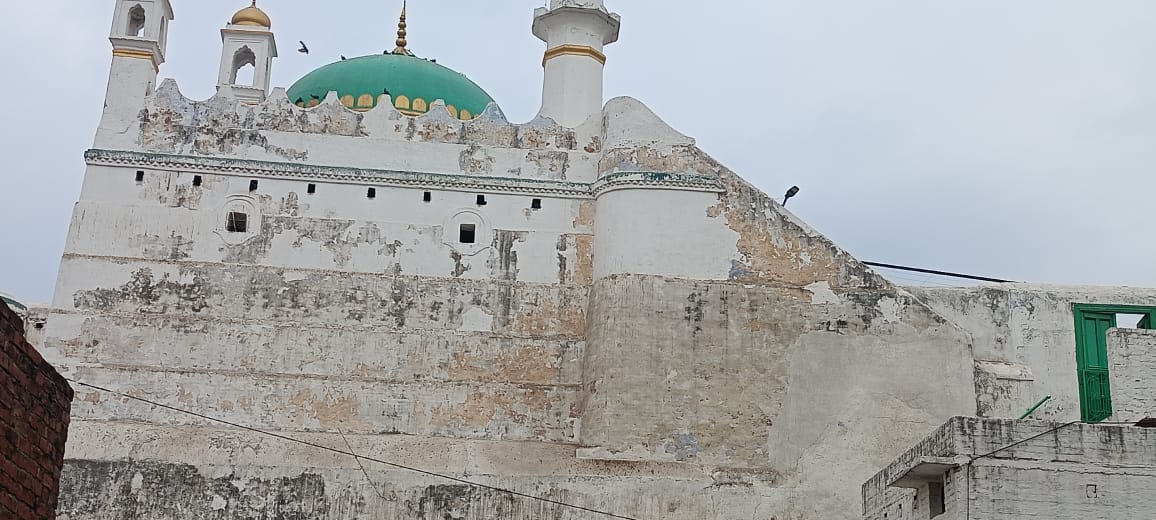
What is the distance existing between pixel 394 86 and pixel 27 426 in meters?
16.2

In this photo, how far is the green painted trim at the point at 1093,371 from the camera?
19.5 m

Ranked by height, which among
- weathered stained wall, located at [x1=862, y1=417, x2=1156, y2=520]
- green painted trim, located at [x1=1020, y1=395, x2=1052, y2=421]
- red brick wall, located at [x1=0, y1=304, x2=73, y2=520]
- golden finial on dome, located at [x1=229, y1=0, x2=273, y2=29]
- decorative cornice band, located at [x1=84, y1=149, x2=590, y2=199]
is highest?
golden finial on dome, located at [x1=229, y1=0, x2=273, y2=29]

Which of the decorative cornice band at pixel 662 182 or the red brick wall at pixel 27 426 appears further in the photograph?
the decorative cornice band at pixel 662 182

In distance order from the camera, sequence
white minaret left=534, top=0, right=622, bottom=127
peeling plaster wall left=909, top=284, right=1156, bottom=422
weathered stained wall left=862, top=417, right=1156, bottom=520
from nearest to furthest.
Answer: weathered stained wall left=862, top=417, right=1156, bottom=520, peeling plaster wall left=909, top=284, right=1156, bottom=422, white minaret left=534, top=0, right=622, bottom=127

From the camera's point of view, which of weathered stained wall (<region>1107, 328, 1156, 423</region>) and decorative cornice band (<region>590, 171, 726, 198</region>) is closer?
weathered stained wall (<region>1107, 328, 1156, 423</region>)

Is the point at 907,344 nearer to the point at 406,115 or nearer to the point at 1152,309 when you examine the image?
the point at 1152,309

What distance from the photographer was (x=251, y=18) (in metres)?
24.8

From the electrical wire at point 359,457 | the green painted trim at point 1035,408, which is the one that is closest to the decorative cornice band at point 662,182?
the electrical wire at point 359,457

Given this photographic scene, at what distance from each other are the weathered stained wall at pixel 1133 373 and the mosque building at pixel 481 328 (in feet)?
10.2

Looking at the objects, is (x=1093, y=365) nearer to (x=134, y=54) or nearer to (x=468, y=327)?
(x=468, y=327)

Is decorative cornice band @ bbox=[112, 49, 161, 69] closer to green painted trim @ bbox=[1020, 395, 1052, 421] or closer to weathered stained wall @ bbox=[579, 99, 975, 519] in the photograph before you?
weathered stained wall @ bbox=[579, 99, 975, 519]

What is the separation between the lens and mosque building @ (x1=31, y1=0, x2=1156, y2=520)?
58.9ft

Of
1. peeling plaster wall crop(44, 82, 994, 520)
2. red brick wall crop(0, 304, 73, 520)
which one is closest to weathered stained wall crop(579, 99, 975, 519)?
peeling plaster wall crop(44, 82, 994, 520)

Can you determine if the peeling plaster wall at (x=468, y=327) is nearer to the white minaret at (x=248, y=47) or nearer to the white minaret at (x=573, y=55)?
the white minaret at (x=573, y=55)
